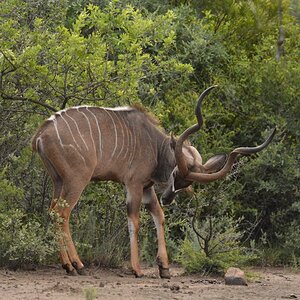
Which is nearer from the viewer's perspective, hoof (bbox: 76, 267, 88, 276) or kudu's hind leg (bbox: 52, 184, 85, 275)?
kudu's hind leg (bbox: 52, 184, 85, 275)

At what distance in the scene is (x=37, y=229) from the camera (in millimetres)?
8906

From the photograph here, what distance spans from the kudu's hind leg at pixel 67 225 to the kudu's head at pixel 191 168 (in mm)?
971

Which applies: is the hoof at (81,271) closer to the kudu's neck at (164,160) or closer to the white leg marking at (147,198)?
the white leg marking at (147,198)

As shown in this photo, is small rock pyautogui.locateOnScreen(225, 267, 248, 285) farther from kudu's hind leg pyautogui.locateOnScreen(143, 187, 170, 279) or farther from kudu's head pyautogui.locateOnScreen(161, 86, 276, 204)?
kudu's head pyautogui.locateOnScreen(161, 86, 276, 204)

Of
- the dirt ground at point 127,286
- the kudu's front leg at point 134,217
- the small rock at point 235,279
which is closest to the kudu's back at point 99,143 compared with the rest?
the kudu's front leg at point 134,217

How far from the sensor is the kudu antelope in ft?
28.3

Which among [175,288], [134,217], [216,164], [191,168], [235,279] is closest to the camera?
[175,288]

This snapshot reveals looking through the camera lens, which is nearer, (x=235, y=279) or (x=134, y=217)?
(x=235, y=279)

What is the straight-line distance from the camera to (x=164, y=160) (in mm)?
9281

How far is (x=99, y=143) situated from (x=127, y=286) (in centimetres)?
157

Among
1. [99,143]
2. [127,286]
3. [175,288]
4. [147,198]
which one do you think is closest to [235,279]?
[175,288]

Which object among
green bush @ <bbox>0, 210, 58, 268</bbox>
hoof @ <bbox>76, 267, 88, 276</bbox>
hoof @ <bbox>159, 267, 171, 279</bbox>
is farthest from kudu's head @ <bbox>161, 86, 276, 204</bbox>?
green bush @ <bbox>0, 210, 58, 268</bbox>

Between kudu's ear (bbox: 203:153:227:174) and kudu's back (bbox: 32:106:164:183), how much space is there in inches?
21.1

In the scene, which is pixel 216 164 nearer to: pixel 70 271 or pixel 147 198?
pixel 147 198
